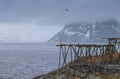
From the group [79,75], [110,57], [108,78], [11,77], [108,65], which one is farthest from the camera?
[11,77]

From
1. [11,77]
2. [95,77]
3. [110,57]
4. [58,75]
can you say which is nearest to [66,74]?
[58,75]

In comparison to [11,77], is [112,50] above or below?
above

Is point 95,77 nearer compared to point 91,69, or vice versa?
point 95,77

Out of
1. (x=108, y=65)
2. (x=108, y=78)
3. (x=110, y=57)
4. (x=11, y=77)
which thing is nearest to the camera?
(x=108, y=78)

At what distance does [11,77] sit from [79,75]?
3476 cm

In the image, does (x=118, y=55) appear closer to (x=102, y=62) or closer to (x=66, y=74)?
(x=102, y=62)

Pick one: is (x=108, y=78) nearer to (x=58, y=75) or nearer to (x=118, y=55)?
(x=58, y=75)

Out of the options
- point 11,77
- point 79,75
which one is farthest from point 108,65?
point 11,77

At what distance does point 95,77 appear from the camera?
6091cm

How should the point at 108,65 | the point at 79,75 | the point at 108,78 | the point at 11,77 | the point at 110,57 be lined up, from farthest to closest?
A: 1. the point at 11,77
2. the point at 110,57
3. the point at 108,65
4. the point at 79,75
5. the point at 108,78

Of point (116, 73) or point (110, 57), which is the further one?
point (110, 57)

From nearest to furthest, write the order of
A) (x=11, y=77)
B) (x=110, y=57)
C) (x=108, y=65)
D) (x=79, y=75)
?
(x=79, y=75) → (x=108, y=65) → (x=110, y=57) → (x=11, y=77)

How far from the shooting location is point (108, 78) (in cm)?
5984

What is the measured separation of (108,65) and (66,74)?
32.0 ft
